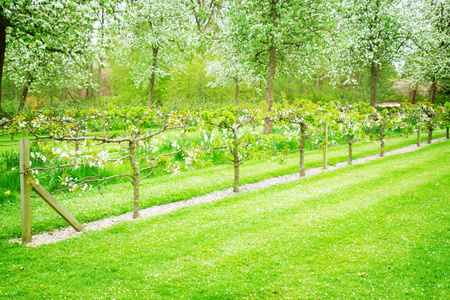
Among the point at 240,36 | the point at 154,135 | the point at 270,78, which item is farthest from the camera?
the point at 270,78

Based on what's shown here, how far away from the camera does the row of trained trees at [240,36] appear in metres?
8.55

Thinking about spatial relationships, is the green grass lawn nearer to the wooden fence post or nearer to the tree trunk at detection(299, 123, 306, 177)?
the wooden fence post

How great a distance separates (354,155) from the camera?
13156 mm

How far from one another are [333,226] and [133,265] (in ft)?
11.4

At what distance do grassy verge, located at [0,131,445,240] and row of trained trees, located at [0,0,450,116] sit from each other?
3824 mm

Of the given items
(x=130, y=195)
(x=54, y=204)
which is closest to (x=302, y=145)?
(x=130, y=195)

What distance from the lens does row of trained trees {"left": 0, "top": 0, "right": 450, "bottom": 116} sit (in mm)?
8555

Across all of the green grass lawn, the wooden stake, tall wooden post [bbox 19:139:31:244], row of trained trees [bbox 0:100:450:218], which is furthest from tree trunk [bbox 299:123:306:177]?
tall wooden post [bbox 19:139:31:244]

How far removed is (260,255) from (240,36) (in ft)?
39.2

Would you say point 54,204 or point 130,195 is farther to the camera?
point 130,195

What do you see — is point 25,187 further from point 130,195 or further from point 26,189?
point 130,195

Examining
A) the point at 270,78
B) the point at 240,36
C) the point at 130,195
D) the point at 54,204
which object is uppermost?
the point at 240,36

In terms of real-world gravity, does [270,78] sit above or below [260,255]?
above

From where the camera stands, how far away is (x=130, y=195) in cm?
809
